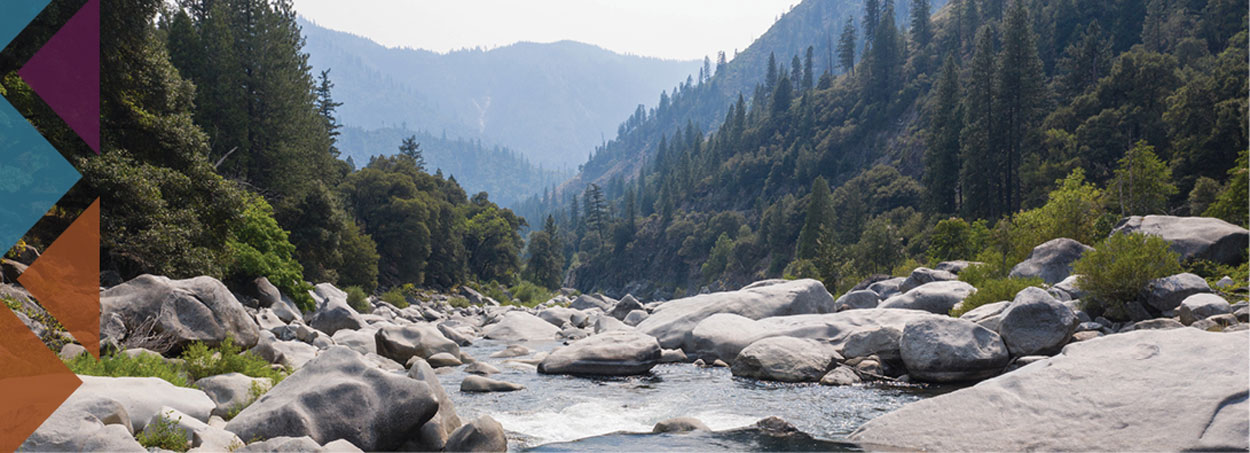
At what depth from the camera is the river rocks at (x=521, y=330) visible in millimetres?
28312

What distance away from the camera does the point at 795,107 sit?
122438mm

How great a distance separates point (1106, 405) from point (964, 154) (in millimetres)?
56526

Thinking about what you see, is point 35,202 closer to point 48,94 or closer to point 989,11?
point 48,94

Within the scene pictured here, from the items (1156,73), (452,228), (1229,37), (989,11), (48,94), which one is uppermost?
(989,11)

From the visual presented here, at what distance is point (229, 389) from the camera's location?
9.39 metres

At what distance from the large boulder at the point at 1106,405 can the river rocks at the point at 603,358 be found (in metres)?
8.27

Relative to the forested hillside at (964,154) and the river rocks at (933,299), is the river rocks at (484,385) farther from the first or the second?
the forested hillside at (964,154)

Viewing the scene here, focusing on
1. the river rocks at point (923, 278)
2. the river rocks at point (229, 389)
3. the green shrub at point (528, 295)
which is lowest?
the green shrub at point (528, 295)

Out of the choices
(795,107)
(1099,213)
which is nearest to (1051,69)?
(795,107)

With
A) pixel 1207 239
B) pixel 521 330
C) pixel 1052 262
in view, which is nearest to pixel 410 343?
pixel 521 330

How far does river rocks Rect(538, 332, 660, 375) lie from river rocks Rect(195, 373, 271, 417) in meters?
7.79

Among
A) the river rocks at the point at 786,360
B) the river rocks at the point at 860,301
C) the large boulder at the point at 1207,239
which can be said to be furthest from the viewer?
the river rocks at the point at 860,301

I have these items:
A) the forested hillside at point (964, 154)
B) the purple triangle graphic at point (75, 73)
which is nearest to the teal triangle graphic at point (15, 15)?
the purple triangle graphic at point (75, 73)

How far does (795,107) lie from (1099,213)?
300 feet
